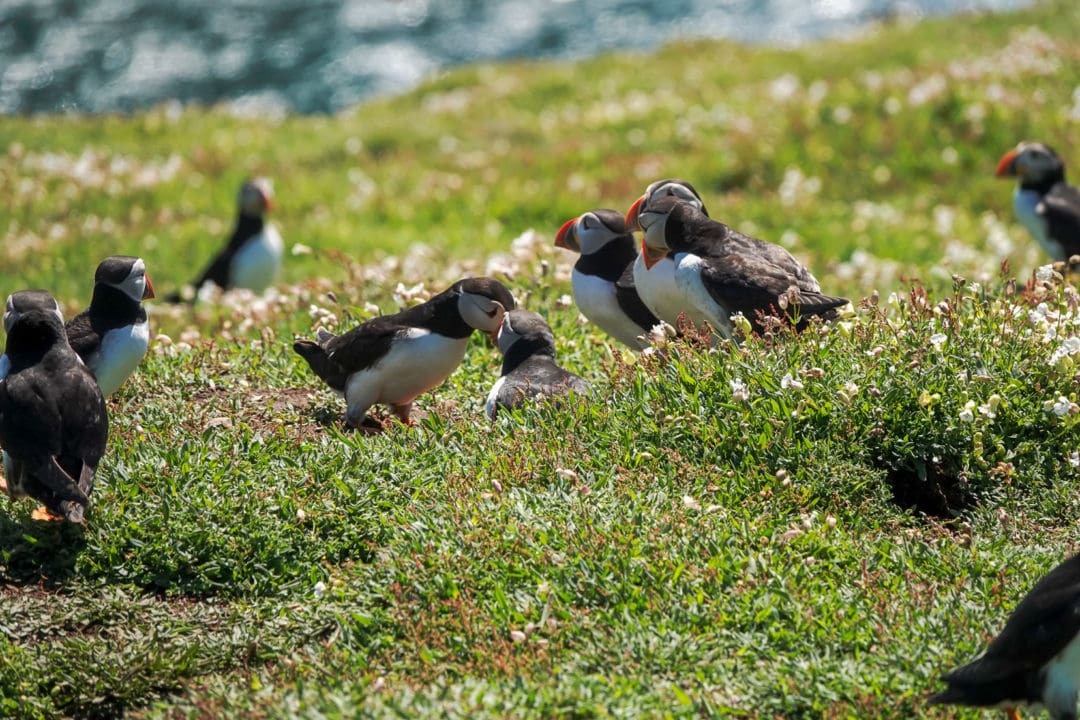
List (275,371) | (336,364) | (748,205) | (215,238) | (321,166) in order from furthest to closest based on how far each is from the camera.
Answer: (321,166) → (215,238) → (748,205) → (275,371) → (336,364)

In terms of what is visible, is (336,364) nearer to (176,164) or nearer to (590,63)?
(176,164)

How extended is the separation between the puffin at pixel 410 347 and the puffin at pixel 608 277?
2.40 feet

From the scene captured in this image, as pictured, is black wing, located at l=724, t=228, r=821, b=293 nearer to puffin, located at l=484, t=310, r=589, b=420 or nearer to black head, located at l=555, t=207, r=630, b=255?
black head, located at l=555, t=207, r=630, b=255

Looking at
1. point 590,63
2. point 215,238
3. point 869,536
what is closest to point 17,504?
point 869,536

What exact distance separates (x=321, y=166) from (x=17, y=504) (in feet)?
46.3

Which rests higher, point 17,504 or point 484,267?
point 17,504

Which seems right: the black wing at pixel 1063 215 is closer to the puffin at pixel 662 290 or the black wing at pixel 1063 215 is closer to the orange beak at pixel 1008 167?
the orange beak at pixel 1008 167

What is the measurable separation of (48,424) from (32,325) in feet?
2.42

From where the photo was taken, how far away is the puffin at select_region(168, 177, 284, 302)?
14.2 metres

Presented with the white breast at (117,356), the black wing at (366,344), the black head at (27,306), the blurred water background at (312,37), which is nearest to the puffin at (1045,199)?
the black wing at (366,344)

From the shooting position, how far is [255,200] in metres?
15.2

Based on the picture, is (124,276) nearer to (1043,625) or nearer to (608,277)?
(608,277)

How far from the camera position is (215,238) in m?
16.5

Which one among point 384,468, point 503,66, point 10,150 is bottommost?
point 503,66
